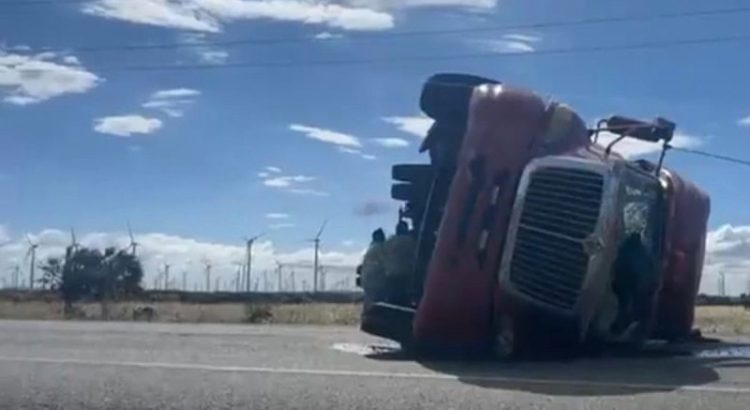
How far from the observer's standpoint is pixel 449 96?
36.8 ft

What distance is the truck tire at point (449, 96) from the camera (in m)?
11.1

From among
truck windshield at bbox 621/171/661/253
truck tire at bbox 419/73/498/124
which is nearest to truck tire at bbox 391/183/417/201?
truck tire at bbox 419/73/498/124

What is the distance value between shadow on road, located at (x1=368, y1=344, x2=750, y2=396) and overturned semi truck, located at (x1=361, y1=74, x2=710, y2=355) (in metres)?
0.24

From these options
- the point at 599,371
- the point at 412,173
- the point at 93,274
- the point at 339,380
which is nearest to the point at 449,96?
the point at 412,173

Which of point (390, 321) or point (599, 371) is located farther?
point (390, 321)

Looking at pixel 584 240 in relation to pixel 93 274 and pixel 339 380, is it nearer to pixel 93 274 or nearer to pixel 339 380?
pixel 339 380

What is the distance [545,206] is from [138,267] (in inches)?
2483

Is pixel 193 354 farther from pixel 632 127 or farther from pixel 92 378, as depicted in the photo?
pixel 632 127

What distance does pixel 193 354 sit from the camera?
1123 cm

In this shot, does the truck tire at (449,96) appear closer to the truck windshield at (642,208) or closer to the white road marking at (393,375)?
the truck windshield at (642,208)

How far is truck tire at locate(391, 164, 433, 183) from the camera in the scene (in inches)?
444

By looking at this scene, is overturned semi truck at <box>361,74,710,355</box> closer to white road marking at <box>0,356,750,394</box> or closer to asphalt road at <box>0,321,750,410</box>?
asphalt road at <box>0,321,750,410</box>

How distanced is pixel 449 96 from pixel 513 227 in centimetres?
140

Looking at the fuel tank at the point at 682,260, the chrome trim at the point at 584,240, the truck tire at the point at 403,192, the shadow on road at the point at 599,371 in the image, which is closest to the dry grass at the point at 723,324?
the fuel tank at the point at 682,260
